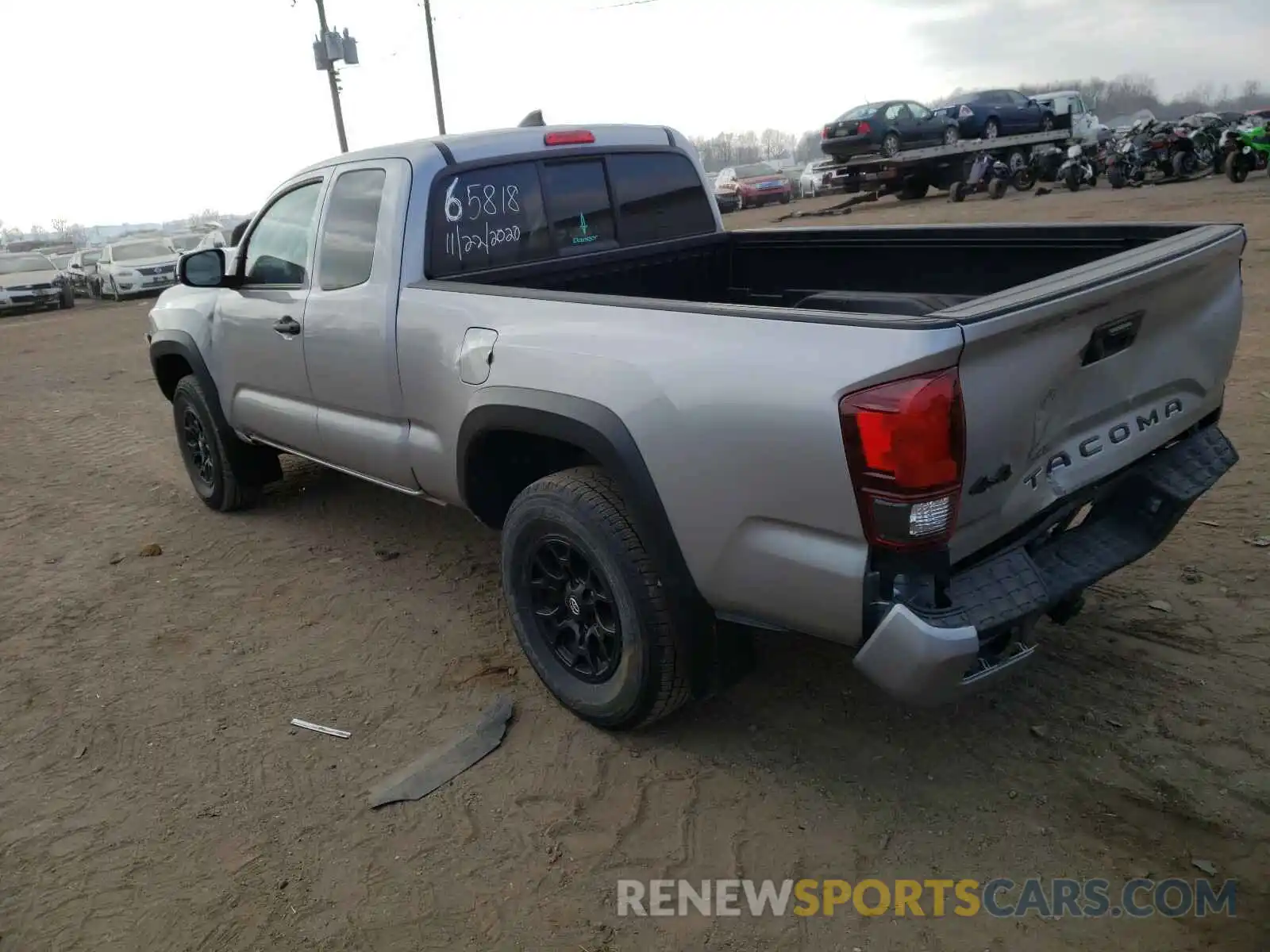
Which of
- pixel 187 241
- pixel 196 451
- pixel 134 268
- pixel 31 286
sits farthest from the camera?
pixel 187 241

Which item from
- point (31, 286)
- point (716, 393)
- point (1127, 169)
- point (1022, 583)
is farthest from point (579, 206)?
point (31, 286)

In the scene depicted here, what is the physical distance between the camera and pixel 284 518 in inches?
222

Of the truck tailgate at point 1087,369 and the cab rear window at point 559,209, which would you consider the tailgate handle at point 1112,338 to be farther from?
the cab rear window at point 559,209

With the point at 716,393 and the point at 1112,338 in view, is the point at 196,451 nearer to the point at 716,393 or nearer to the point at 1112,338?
the point at 716,393

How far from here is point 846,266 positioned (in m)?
4.35

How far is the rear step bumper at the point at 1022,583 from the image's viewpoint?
2.27 meters

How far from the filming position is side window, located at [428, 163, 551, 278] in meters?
3.79

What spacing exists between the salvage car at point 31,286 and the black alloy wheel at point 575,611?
77.0ft

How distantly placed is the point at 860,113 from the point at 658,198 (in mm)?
20591

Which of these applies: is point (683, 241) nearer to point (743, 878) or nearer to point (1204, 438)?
point (1204, 438)

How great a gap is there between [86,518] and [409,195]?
361 centimetres

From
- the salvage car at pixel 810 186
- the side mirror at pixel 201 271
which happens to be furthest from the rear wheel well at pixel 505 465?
the salvage car at pixel 810 186

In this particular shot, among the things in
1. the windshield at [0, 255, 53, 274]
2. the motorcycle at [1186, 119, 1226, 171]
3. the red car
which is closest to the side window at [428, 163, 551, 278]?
the motorcycle at [1186, 119, 1226, 171]

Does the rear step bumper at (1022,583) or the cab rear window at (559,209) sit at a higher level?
the cab rear window at (559,209)
